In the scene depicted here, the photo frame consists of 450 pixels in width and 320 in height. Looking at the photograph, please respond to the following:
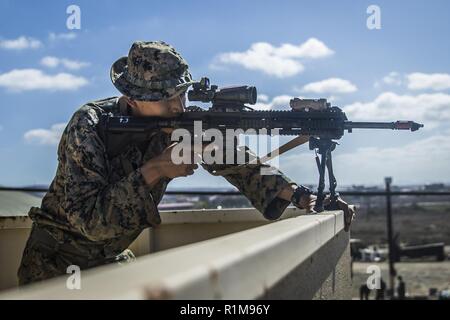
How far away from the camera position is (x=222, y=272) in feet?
3.56

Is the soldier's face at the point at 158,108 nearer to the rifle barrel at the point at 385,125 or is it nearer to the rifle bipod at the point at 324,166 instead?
the rifle bipod at the point at 324,166

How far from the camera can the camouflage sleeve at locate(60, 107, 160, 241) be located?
2619 millimetres

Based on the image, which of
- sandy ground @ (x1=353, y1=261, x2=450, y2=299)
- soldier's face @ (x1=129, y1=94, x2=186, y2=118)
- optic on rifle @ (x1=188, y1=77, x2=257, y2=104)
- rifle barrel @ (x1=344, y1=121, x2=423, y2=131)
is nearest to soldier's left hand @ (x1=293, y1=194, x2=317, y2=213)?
rifle barrel @ (x1=344, y1=121, x2=423, y2=131)

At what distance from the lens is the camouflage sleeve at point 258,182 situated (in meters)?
3.36

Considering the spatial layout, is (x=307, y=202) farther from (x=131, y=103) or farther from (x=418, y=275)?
(x=418, y=275)

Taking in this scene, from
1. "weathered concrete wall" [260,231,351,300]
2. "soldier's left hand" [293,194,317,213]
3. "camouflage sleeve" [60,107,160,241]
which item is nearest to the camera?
"weathered concrete wall" [260,231,351,300]

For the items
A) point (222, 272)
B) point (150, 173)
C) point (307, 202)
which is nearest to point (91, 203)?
point (150, 173)

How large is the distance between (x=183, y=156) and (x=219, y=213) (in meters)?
1.57

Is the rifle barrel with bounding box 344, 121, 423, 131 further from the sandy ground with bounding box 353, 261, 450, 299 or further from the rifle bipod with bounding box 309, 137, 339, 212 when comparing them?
the sandy ground with bounding box 353, 261, 450, 299

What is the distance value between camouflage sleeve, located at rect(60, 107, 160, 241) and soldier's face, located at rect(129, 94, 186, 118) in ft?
1.15

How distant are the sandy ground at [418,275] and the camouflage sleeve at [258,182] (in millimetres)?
21753
